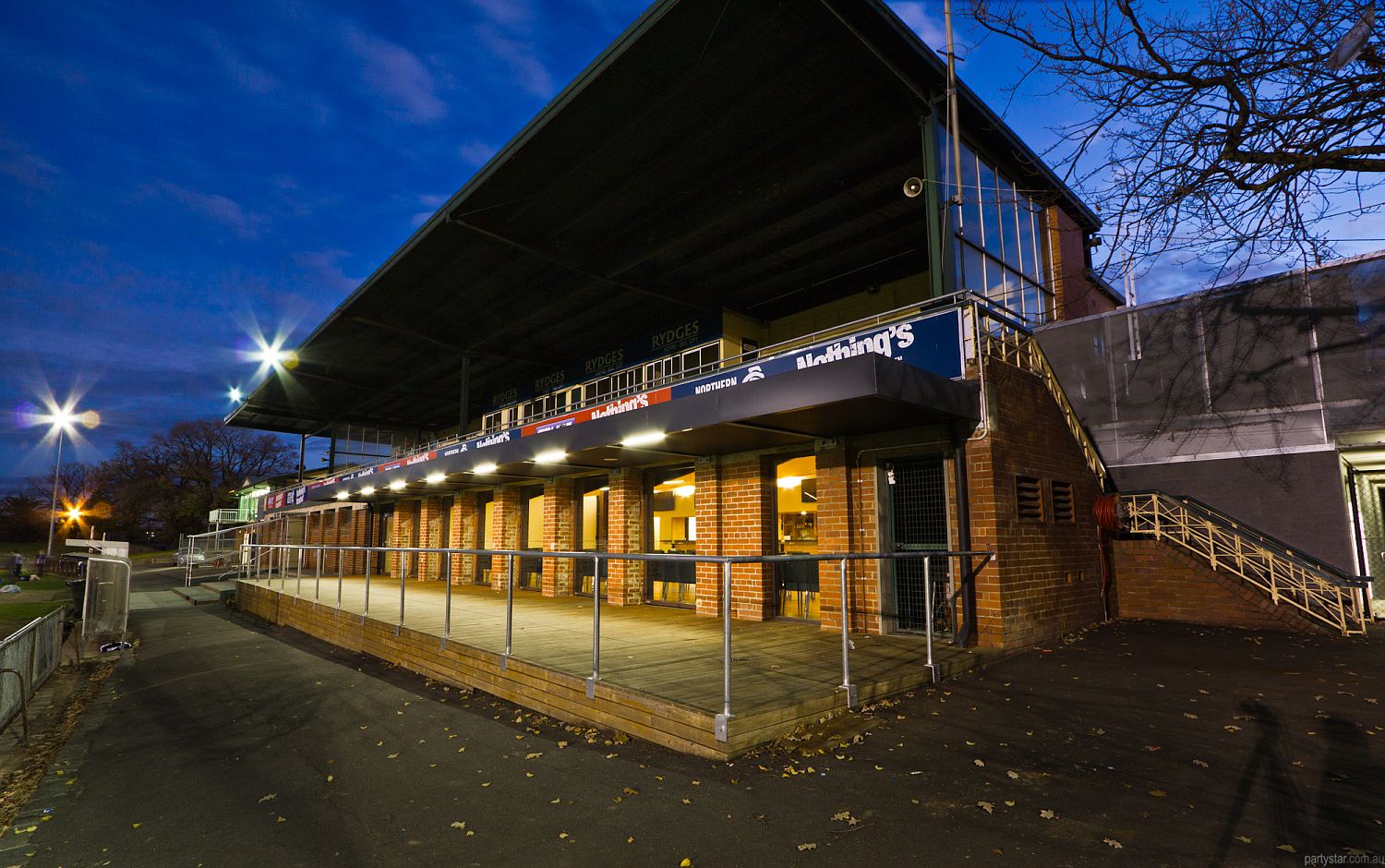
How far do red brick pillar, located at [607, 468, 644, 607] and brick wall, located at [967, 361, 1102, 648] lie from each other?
20.9ft

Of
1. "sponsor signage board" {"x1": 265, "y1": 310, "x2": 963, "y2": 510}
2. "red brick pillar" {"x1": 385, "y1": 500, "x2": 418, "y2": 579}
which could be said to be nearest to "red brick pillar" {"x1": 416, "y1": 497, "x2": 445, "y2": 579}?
"red brick pillar" {"x1": 385, "y1": 500, "x2": 418, "y2": 579}

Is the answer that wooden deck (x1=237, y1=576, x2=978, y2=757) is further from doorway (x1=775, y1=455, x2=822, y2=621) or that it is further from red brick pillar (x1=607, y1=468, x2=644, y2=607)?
red brick pillar (x1=607, y1=468, x2=644, y2=607)

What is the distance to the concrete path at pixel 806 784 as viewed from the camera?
3301 mm

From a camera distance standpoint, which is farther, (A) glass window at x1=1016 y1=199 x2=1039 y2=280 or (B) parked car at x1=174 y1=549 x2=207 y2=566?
(B) parked car at x1=174 y1=549 x2=207 y2=566

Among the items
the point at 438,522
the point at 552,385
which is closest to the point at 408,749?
the point at 438,522

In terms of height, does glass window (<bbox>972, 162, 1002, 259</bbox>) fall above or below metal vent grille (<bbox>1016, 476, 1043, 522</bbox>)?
above

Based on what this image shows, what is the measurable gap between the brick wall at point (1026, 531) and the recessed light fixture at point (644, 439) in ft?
12.8

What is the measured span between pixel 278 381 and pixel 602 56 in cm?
2332

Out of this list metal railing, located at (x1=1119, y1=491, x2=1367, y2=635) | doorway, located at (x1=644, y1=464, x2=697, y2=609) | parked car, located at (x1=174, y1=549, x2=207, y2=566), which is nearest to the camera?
metal railing, located at (x1=1119, y1=491, x2=1367, y2=635)

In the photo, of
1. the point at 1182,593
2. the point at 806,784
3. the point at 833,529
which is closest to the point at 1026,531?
the point at 833,529

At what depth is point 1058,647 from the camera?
7.74 metres

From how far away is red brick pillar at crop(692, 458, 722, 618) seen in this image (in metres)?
10.1

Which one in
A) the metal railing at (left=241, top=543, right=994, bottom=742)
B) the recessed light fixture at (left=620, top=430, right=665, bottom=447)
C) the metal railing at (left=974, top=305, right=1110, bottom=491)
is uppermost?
the metal railing at (left=974, top=305, right=1110, bottom=491)

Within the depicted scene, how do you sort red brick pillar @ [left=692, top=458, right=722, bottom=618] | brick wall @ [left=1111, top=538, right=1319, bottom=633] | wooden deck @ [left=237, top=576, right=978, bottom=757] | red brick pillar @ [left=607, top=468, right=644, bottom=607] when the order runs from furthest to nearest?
1. red brick pillar @ [left=607, top=468, right=644, bottom=607]
2. red brick pillar @ [left=692, top=458, right=722, bottom=618]
3. brick wall @ [left=1111, top=538, right=1319, bottom=633]
4. wooden deck @ [left=237, top=576, right=978, bottom=757]
